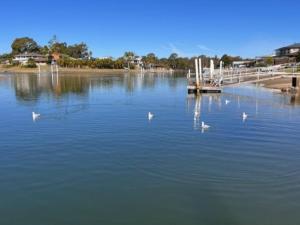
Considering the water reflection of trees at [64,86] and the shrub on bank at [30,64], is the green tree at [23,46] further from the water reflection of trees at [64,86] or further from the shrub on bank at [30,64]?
the water reflection of trees at [64,86]

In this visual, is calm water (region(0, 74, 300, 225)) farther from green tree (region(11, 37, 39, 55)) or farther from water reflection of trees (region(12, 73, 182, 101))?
green tree (region(11, 37, 39, 55))

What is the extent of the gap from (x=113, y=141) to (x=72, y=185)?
669cm

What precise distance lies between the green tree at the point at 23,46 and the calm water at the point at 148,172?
183 meters

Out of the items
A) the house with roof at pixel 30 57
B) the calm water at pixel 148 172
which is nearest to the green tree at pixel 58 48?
the house with roof at pixel 30 57

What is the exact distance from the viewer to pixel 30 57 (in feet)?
590

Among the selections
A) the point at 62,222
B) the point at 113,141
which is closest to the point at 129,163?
the point at 113,141

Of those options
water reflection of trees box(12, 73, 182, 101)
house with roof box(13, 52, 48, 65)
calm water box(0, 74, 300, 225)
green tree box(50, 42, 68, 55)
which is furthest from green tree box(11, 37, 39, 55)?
calm water box(0, 74, 300, 225)

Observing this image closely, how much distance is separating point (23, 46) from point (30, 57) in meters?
21.7

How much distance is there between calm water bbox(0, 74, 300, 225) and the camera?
10.7 metres

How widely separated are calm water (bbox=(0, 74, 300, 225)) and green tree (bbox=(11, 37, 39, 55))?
602 feet

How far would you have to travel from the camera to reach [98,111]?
105 ft

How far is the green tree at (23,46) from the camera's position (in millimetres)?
196625

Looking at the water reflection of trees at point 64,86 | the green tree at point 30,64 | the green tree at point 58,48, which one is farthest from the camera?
the green tree at point 58,48

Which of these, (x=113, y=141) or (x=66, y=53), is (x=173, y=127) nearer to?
(x=113, y=141)
